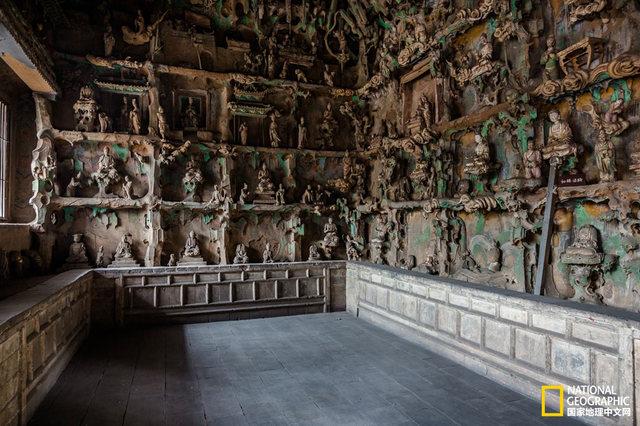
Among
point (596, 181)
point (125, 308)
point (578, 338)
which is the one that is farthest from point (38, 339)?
point (596, 181)

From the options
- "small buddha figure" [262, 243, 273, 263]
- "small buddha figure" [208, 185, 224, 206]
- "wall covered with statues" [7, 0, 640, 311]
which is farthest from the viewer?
"small buddha figure" [262, 243, 273, 263]

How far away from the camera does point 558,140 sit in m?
6.01

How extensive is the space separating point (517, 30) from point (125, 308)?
10086 millimetres

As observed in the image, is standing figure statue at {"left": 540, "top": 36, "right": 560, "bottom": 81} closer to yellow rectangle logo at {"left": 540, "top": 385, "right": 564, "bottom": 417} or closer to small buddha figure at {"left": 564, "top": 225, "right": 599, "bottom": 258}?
small buddha figure at {"left": 564, "top": 225, "right": 599, "bottom": 258}

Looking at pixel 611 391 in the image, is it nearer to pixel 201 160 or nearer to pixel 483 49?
pixel 483 49

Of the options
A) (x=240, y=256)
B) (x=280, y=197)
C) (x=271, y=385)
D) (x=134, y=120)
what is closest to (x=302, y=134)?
(x=280, y=197)

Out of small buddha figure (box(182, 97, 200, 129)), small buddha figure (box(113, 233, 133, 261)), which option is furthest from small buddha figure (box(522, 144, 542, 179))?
small buddha figure (box(113, 233, 133, 261))

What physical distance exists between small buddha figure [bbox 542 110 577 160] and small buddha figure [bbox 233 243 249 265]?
7446 mm

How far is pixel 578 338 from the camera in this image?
4.94 metres

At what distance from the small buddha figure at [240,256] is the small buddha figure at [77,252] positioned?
11.6 ft

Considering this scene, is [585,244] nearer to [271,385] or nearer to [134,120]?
[271,385]

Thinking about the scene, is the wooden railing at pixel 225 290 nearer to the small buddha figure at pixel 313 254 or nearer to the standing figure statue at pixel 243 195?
the small buddha figure at pixel 313 254

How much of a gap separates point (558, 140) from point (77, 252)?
1020 centimetres

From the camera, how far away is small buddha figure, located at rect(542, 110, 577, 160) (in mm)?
5836
